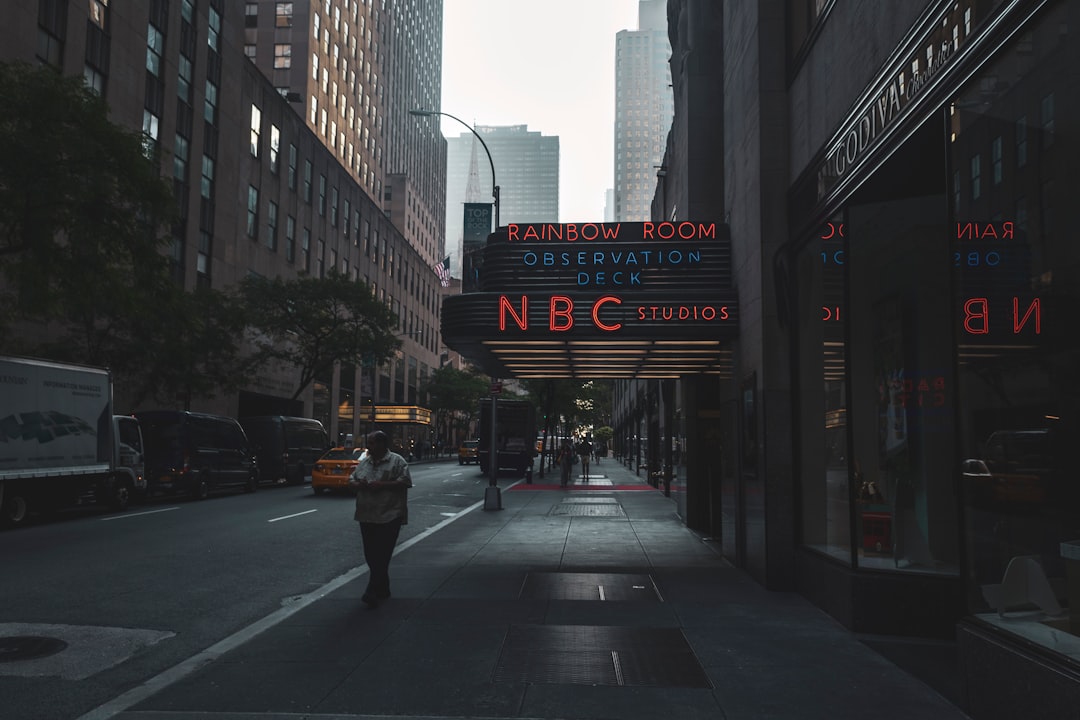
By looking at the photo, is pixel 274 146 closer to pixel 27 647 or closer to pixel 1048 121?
pixel 27 647

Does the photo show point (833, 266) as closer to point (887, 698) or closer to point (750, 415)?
point (750, 415)

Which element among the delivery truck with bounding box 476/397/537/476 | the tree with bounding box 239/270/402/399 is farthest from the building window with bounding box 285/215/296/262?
the delivery truck with bounding box 476/397/537/476

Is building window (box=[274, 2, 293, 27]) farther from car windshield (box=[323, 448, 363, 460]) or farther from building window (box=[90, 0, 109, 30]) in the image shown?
car windshield (box=[323, 448, 363, 460])

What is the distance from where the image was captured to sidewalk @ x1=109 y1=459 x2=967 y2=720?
5.49m

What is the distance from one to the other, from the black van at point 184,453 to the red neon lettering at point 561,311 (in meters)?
15.9

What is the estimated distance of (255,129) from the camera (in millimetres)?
46062

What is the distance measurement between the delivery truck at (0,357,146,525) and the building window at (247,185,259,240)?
26447mm

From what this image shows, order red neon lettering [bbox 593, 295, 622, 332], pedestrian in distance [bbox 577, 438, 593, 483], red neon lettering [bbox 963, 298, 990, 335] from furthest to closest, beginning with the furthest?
pedestrian in distance [bbox 577, 438, 593, 483] → red neon lettering [bbox 593, 295, 622, 332] → red neon lettering [bbox 963, 298, 990, 335]

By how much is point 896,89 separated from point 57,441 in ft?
56.3

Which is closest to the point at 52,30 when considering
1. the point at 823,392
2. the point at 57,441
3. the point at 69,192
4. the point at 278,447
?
the point at 278,447

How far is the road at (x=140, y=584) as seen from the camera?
247 inches

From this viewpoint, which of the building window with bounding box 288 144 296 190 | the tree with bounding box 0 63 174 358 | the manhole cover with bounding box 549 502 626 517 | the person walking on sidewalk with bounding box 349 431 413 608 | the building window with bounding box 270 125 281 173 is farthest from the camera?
the building window with bounding box 288 144 296 190

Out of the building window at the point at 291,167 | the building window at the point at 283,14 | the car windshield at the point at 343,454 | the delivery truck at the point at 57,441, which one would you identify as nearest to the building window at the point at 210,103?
the building window at the point at 291,167

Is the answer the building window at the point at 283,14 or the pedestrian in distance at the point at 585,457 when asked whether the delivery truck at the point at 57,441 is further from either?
the building window at the point at 283,14
